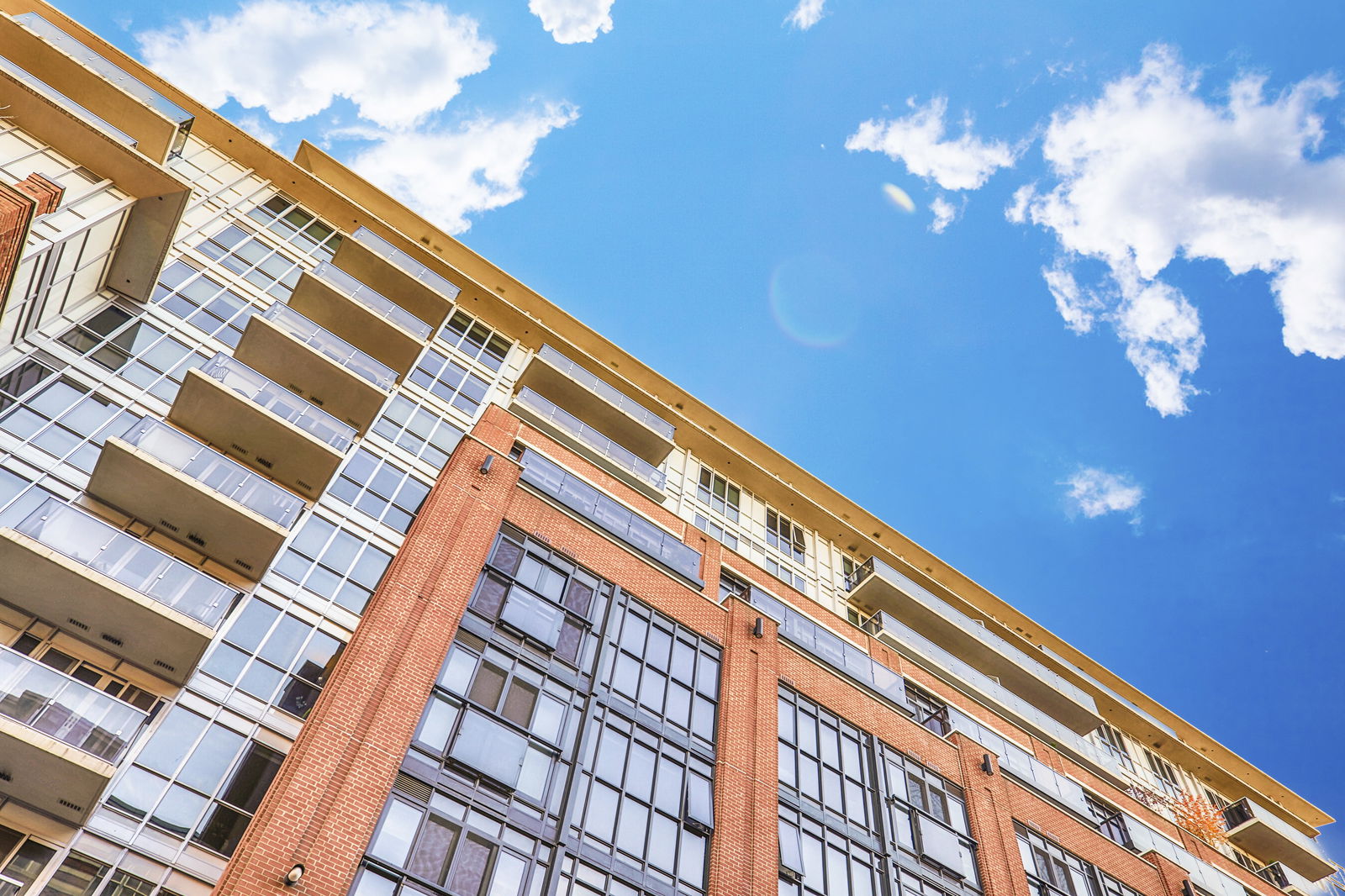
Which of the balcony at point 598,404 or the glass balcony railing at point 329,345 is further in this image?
the balcony at point 598,404

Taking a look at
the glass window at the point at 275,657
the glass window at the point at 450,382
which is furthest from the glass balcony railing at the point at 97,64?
the glass window at the point at 275,657

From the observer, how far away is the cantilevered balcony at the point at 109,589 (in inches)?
563

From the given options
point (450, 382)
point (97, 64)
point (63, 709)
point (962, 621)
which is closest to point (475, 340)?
point (450, 382)

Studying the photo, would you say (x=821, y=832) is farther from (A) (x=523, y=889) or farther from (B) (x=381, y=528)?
(B) (x=381, y=528)

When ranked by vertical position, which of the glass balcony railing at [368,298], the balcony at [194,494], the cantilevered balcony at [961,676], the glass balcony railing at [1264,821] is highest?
the glass balcony railing at [1264,821]

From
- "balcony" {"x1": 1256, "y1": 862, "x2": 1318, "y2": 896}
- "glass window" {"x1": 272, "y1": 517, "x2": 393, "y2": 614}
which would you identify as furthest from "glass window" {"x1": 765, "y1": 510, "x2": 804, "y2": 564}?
"balcony" {"x1": 1256, "y1": 862, "x2": 1318, "y2": 896}

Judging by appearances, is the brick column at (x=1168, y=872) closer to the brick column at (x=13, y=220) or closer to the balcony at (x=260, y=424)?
the balcony at (x=260, y=424)

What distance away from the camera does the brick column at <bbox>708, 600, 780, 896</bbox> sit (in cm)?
1769

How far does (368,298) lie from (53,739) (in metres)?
→ 15.8

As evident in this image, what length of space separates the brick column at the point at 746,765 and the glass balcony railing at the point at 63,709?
10.9 metres

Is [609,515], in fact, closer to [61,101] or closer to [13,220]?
[13,220]

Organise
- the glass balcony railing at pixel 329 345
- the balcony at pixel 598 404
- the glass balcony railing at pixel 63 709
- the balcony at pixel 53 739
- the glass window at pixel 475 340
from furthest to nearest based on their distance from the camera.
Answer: the balcony at pixel 598 404 → the glass window at pixel 475 340 → the glass balcony railing at pixel 329 345 → the glass balcony railing at pixel 63 709 → the balcony at pixel 53 739

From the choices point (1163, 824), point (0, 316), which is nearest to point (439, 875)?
point (0, 316)

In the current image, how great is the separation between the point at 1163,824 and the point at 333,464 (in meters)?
30.7
